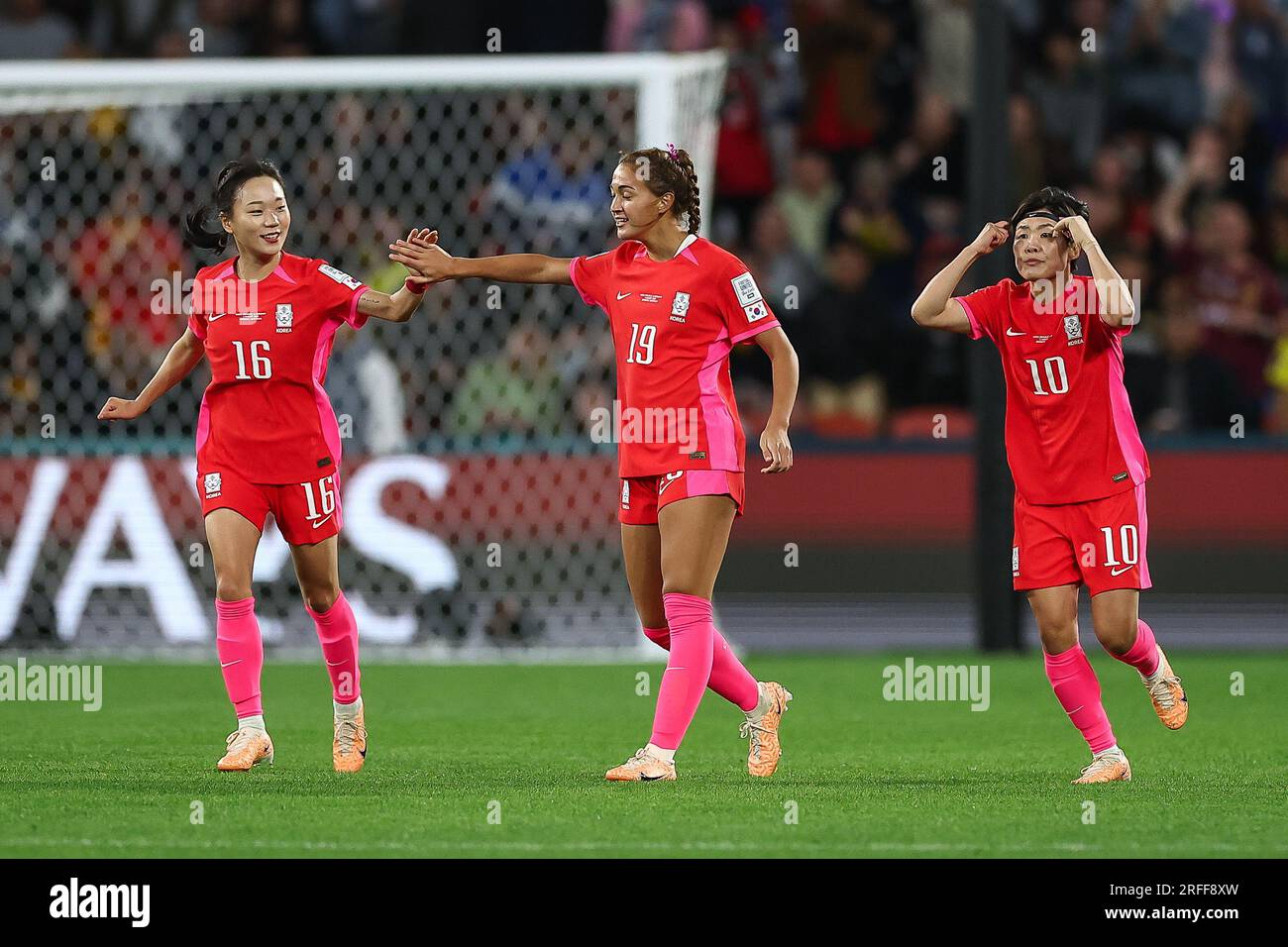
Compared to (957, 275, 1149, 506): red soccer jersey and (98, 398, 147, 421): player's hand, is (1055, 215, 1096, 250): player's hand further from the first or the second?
(98, 398, 147, 421): player's hand

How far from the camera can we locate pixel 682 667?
6.78 metres

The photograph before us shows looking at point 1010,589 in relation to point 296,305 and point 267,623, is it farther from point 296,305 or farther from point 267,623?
point 296,305

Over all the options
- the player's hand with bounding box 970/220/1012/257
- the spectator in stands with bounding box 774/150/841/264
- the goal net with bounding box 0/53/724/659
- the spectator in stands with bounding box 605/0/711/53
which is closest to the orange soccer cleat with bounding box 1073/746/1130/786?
the player's hand with bounding box 970/220/1012/257

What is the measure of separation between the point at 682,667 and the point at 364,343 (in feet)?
23.1

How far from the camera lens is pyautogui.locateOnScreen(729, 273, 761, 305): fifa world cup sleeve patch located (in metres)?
6.91

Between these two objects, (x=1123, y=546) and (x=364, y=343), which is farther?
(x=364, y=343)

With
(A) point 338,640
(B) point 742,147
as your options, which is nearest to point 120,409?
(A) point 338,640

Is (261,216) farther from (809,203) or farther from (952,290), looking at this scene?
(809,203)

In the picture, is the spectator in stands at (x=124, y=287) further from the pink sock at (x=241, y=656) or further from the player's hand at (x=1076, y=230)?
the player's hand at (x=1076, y=230)

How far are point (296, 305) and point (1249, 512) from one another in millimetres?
7594

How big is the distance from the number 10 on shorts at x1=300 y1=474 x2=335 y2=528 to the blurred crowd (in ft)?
21.4

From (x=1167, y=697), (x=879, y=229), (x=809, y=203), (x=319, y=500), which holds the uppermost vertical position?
(x=809, y=203)

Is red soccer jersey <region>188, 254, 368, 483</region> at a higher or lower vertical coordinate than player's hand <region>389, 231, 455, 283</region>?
lower

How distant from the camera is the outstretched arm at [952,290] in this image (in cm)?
691
